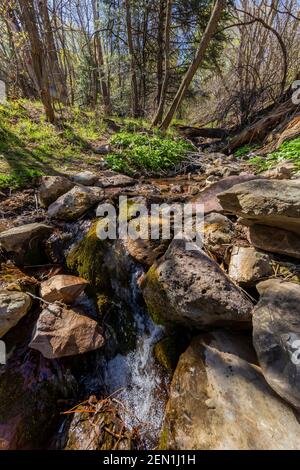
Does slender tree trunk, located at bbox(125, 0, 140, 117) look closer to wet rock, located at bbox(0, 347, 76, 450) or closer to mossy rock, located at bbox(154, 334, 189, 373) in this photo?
mossy rock, located at bbox(154, 334, 189, 373)

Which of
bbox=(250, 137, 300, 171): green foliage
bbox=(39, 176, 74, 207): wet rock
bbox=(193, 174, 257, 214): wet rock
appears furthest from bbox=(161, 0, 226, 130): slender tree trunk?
bbox=(39, 176, 74, 207): wet rock

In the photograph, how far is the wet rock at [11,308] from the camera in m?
1.93

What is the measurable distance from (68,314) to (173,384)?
1.01 metres

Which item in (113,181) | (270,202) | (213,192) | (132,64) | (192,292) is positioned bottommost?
(192,292)

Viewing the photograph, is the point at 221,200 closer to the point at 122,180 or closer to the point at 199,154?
the point at 122,180

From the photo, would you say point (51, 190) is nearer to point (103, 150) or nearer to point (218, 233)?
point (218, 233)

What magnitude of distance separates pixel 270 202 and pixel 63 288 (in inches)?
71.2

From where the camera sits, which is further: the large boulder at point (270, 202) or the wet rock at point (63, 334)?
the wet rock at point (63, 334)

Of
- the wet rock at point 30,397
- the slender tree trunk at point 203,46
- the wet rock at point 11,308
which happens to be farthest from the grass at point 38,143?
the wet rock at point 30,397

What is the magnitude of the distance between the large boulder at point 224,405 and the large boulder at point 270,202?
2.84 ft

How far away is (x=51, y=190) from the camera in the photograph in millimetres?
3191

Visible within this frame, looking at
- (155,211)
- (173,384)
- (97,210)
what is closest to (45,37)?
(97,210)

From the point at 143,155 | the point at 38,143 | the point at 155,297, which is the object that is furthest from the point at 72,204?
the point at 38,143

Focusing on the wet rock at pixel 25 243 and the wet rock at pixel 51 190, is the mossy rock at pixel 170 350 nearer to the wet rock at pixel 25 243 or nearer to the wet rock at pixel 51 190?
the wet rock at pixel 25 243
